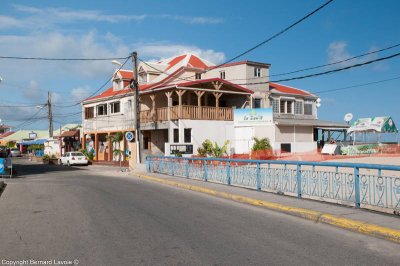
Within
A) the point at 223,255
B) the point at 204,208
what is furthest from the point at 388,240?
the point at 204,208

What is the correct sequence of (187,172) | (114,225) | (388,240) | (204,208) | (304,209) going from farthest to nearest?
(187,172), (204,208), (304,209), (114,225), (388,240)

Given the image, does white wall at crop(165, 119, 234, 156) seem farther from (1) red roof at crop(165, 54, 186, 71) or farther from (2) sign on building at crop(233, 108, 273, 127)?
(1) red roof at crop(165, 54, 186, 71)

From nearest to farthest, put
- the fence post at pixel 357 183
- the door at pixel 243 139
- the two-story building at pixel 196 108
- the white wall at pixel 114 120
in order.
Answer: the fence post at pixel 357 183 < the two-story building at pixel 196 108 < the door at pixel 243 139 < the white wall at pixel 114 120

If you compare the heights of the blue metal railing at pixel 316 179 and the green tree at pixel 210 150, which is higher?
the green tree at pixel 210 150

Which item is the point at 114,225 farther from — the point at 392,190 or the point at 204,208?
the point at 392,190

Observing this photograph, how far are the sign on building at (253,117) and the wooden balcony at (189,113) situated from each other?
2.52 metres

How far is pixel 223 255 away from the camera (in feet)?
18.6

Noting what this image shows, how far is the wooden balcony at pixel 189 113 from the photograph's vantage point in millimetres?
29031

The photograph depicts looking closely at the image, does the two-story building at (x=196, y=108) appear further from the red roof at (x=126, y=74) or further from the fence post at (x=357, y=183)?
the fence post at (x=357, y=183)

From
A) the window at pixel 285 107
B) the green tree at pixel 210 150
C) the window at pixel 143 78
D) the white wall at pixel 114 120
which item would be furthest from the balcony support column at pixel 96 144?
the window at pixel 285 107

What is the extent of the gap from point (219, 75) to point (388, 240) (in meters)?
30.2

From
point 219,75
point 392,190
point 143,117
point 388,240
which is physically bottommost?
point 388,240

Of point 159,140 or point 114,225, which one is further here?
point 159,140

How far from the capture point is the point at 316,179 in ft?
33.8
